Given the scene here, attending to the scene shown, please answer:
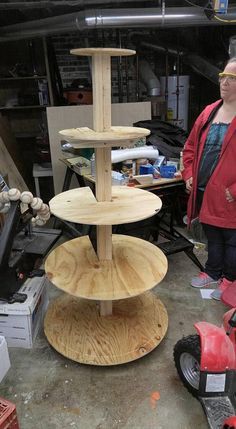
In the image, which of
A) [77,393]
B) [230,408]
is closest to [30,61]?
[77,393]

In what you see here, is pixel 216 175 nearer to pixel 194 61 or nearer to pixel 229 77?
pixel 229 77

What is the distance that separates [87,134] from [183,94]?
3.07 metres

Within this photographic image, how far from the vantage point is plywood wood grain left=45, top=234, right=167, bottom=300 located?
1498 millimetres

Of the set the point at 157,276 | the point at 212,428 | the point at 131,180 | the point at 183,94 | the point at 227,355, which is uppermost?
the point at 183,94

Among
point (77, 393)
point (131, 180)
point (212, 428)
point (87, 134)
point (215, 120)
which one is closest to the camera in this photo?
point (212, 428)

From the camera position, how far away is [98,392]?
1.50 metres

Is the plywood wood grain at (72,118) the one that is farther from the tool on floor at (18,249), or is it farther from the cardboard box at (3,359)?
the cardboard box at (3,359)

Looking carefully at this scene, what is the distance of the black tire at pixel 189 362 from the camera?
1.38 metres

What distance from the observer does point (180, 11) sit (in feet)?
9.67

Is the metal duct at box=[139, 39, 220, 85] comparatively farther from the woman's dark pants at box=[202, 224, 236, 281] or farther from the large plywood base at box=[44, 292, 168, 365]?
the large plywood base at box=[44, 292, 168, 365]

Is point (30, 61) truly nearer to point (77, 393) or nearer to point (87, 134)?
point (87, 134)

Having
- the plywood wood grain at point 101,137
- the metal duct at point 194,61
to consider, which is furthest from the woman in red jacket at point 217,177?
the metal duct at point 194,61

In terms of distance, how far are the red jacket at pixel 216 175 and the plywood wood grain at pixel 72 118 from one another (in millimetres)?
1200

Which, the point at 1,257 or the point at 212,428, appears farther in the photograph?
the point at 1,257
